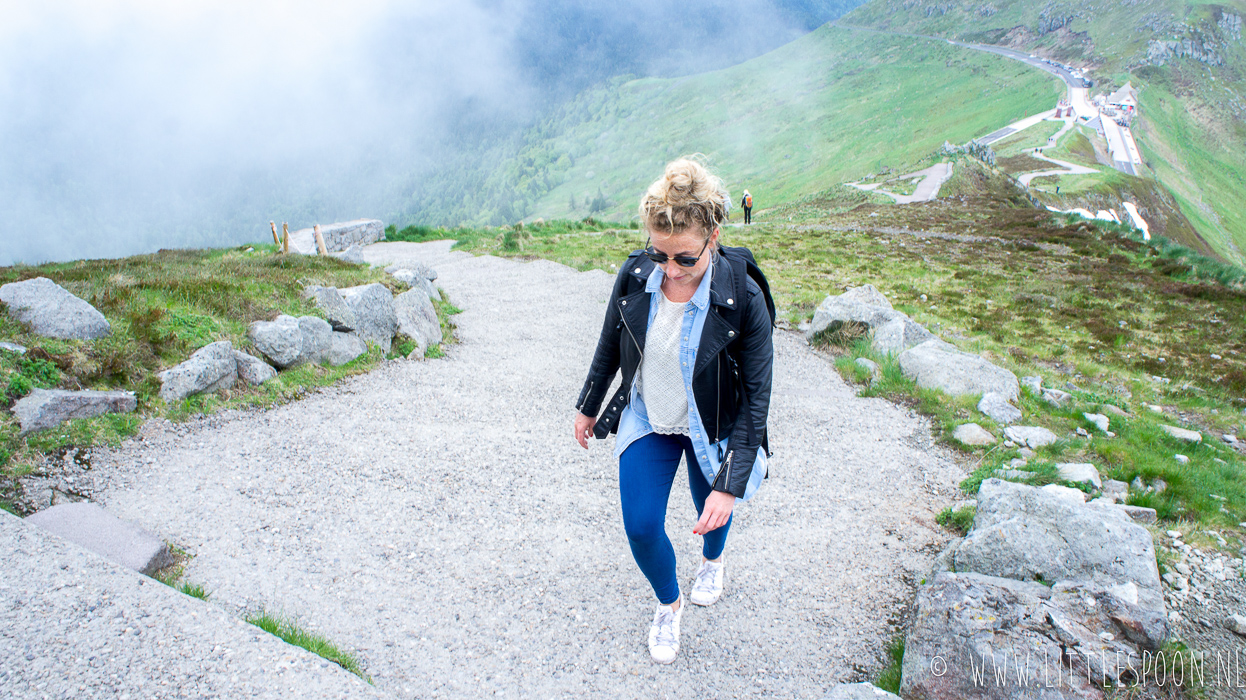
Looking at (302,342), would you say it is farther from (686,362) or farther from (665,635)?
(686,362)

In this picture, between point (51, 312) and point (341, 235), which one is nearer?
point (51, 312)

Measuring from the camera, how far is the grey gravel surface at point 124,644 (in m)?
2.79

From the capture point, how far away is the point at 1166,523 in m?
4.98

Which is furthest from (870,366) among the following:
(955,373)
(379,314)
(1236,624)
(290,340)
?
(290,340)

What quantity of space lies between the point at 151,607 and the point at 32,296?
575cm

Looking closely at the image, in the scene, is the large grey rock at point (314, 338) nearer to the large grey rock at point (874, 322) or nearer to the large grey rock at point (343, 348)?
the large grey rock at point (343, 348)

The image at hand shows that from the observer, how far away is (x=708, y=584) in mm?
4211

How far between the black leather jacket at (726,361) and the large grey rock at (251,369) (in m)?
5.77

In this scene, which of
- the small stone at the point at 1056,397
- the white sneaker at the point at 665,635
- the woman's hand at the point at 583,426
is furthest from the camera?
the small stone at the point at 1056,397

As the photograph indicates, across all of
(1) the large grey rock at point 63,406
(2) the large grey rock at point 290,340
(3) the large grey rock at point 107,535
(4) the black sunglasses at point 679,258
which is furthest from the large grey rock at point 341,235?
(4) the black sunglasses at point 679,258

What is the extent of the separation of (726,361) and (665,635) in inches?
74.8

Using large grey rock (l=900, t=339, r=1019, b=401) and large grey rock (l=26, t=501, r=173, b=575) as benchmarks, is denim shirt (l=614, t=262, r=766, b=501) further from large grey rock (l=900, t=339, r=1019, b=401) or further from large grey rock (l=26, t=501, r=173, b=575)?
large grey rock (l=900, t=339, r=1019, b=401)

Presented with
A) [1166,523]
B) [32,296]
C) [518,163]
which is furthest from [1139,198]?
[518,163]

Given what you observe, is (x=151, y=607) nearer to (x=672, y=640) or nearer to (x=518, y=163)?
(x=672, y=640)
